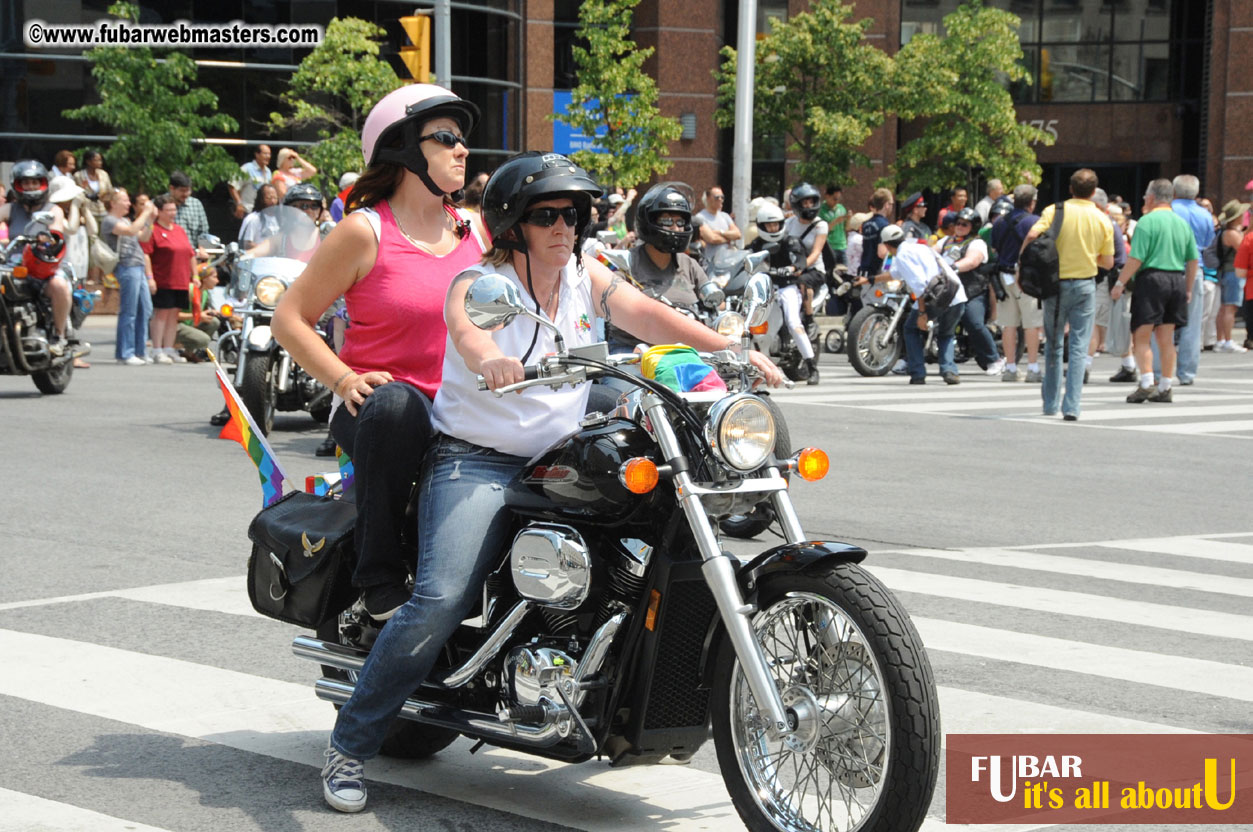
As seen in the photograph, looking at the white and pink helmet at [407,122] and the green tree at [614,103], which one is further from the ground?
the green tree at [614,103]

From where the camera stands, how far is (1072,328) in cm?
1452

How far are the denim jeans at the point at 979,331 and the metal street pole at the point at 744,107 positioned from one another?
5115mm

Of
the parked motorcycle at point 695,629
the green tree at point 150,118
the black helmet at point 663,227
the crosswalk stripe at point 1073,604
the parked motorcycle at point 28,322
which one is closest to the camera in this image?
the parked motorcycle at point 695,629

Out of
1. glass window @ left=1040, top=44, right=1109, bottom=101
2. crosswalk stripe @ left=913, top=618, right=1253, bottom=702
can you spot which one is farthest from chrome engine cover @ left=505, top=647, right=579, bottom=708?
glass window @ left=1040, top=44, right=1109, bottom=101

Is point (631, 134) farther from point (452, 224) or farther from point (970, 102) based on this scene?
point (452, 224)

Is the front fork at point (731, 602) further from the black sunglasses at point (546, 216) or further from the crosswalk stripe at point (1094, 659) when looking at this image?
the crosswalk stripe at point (1094, 659)

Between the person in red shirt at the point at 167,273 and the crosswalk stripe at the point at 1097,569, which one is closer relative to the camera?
the crosswalk stripe at the point at 1097,569

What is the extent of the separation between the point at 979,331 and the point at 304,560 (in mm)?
15115

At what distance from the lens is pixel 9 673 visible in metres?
5.89

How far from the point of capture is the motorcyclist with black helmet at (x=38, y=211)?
51.0ft

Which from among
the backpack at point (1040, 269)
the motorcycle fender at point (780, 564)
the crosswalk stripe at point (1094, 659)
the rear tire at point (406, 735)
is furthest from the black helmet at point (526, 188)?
the backpack at point (1040, 269)

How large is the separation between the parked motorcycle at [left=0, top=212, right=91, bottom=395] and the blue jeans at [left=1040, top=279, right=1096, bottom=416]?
8.76 meters

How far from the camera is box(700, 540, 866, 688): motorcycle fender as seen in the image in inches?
151

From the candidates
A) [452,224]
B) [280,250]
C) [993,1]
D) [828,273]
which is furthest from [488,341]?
[993,1]
